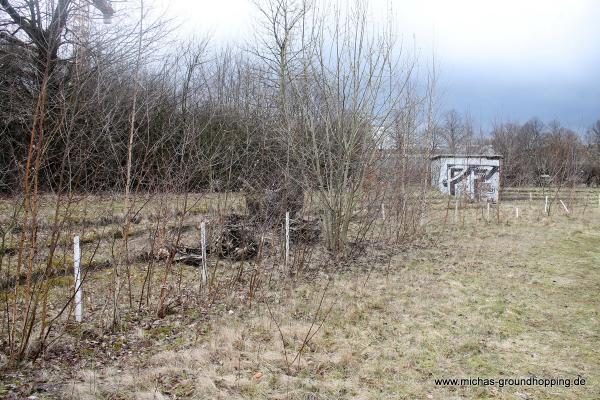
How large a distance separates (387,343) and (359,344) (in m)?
0.32

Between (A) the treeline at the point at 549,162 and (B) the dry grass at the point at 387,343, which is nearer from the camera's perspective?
(B) the dry grass at the point at 387,343

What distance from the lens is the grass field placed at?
358cm

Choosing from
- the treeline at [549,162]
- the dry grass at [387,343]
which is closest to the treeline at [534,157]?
the treeline at [549,162]

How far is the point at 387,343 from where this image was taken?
4676 millimetres

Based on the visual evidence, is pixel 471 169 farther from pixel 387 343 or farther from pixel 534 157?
pixel 387 343

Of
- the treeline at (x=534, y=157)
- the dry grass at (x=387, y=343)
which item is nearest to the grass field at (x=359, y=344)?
the dry grass at (x=387, y=343)

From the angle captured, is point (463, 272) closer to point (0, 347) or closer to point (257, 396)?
point (257, 396)

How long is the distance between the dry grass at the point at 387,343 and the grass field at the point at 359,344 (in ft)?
0.05

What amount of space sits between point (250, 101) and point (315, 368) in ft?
49.2

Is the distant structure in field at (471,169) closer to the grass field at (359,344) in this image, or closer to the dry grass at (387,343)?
the dry grass at (387,343)

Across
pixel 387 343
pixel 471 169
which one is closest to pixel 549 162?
pixel 471 169

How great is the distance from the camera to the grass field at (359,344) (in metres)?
3.58

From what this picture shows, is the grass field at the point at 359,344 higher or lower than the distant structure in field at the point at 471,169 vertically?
lower

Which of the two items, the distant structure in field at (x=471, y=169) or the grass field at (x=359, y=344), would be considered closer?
the grass field at (x=359, y=344)
